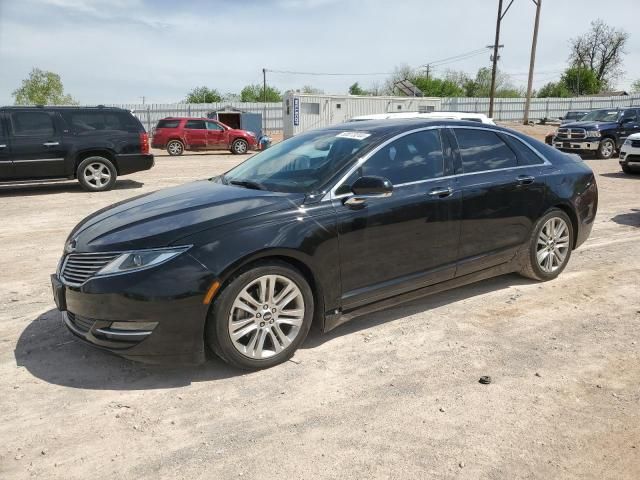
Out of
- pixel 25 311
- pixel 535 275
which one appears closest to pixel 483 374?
pixel 535 275

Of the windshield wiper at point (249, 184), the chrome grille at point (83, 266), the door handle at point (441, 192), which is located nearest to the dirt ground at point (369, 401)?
the chrome grille at point (83, 266)

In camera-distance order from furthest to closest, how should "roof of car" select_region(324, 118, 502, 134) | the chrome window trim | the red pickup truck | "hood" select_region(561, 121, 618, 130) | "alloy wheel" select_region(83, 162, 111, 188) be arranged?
the red pickup truck
"hood" select_region(561, 121, 618, 130)
"alloy wheel" select_region(83, 162, 111, 188)
"roof of car" select_region(324, 118, 502, 134)
the chrome window trim

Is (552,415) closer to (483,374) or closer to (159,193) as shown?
(483,374)

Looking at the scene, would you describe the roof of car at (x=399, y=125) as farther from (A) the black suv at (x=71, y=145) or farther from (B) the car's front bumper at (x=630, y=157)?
(B) the car's front bumper at (x=630, y=157)

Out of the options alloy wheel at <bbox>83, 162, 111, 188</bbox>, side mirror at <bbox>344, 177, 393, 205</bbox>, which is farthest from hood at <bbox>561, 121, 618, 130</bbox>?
side mirror at <bbox>344, 177, 393, 205</bbox>

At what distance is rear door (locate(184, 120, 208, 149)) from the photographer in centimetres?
2295

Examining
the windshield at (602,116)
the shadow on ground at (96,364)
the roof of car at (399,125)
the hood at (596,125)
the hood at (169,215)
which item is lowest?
the shadow on ground at (96,364)

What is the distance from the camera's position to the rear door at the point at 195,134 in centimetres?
2295

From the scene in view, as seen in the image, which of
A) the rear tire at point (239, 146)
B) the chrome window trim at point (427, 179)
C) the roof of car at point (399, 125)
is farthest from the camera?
the rear tire at point (239, 146)

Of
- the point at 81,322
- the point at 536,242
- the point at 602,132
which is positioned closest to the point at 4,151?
the point at 81,322

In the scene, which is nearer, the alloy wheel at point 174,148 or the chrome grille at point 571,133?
the chrome grille at point 571,133

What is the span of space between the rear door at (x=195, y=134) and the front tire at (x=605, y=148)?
605 inches

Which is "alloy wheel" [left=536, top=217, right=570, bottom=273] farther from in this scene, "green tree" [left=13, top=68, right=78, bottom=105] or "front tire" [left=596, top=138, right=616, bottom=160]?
"green tree" [left=13, top=68, right=78, bottom=105]

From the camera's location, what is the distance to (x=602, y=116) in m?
19.7
